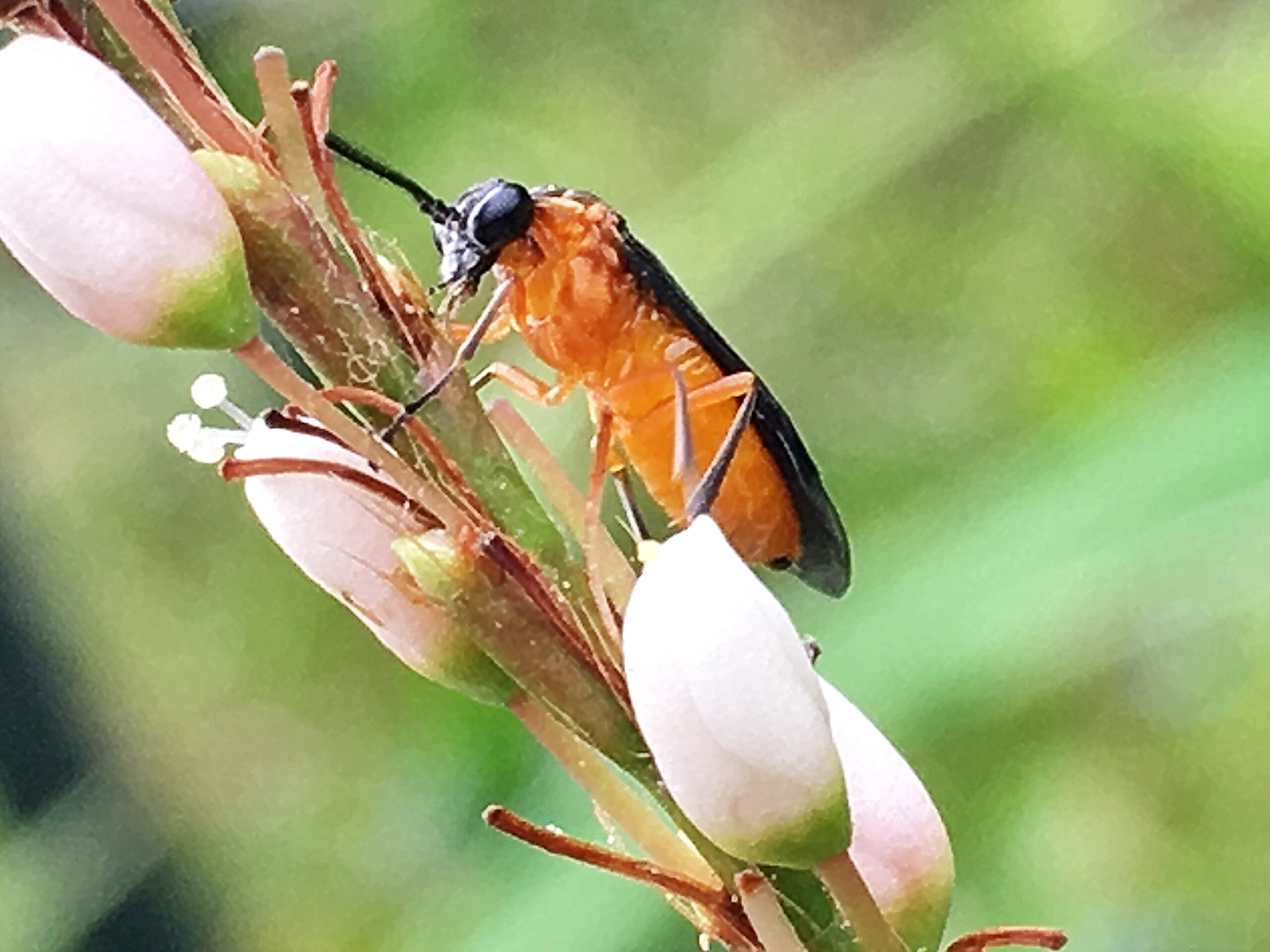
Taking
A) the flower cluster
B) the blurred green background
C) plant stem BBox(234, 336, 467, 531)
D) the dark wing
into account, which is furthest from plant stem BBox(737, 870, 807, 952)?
the blurred green background

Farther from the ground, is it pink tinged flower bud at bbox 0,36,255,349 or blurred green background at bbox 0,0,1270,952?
pink tinged flower bud at bbox 0,36,255,349

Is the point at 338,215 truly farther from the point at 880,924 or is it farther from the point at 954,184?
the point at 954,184

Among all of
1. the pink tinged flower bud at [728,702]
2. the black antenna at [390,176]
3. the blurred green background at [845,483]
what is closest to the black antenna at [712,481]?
the pink tinged flower bud at [728,702]

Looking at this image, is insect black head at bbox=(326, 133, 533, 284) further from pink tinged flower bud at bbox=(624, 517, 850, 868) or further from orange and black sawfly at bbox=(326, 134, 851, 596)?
pink tinged flower bud at bbox=(624, 517, 850, 868)

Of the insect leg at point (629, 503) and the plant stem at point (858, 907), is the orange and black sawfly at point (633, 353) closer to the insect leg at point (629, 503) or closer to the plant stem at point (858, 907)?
the insect leg at point (629, 503)

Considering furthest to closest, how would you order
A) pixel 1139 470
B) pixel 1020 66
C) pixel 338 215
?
pixel 1020 66, pixel 1139 470, pixel 338 215

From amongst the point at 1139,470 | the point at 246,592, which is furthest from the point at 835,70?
the point at 246,592

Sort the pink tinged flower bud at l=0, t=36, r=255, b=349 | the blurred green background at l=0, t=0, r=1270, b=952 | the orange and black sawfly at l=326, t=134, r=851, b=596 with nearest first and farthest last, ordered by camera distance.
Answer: the pink tinged flower bud at l=0, t=36, r=255, b=349
the orange and black sawfly at l=326, t=134, r=851, b=596
the blurred green background at l=0, t=0, r=1270, b=952
